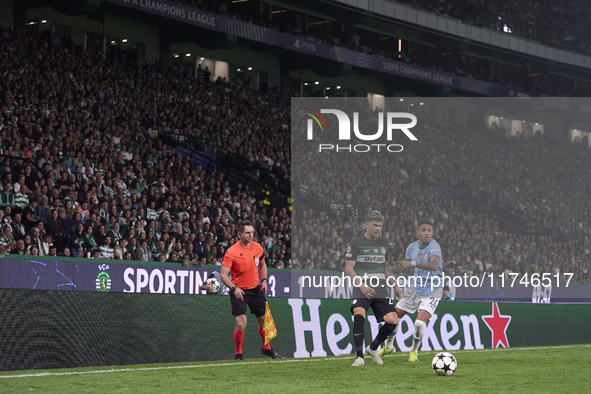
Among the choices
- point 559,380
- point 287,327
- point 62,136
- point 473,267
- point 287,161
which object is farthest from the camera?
point 287,161

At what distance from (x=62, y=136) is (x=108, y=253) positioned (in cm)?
489

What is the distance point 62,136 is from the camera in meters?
21.4

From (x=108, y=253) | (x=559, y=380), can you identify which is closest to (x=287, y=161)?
(x=108, y=253)

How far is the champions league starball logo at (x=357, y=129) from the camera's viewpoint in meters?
33.1

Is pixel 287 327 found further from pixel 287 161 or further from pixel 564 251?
pixel 564 251

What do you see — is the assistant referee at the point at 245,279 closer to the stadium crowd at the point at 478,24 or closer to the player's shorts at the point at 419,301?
the player's shorts at the point at 419,301

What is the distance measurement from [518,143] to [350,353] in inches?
1300

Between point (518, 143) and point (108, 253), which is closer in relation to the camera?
point (108, 253)

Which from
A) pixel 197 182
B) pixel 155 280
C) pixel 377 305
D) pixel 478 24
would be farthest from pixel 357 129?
pixel 377 305

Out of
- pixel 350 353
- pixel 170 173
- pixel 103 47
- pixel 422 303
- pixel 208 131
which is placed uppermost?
pixel 103 47

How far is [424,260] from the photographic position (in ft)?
39.0

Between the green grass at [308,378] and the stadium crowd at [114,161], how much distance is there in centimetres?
763

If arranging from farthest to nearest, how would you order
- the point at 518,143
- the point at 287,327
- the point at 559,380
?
the point at 518,143, the point at 287,327, the point at 559,380

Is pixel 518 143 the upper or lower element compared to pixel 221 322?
upper
